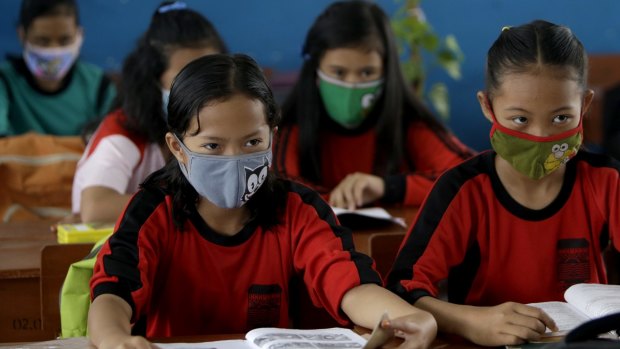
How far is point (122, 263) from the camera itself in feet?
5.38

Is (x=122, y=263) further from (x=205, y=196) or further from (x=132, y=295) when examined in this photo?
(x=205, y=196)

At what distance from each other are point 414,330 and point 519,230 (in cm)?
51

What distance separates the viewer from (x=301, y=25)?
5203 mm

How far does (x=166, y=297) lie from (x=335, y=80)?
1312mm

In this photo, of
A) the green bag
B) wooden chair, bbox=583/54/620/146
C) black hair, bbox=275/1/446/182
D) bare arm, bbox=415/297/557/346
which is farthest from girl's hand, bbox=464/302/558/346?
wooden chair, bbox=583/54/620/146

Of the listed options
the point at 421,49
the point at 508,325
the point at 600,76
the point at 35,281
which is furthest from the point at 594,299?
the point at 600,76

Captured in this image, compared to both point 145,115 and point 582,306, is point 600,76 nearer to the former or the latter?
point 145,115

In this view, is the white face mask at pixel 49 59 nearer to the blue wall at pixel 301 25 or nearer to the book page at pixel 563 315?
the blue wall at pixel 301 25

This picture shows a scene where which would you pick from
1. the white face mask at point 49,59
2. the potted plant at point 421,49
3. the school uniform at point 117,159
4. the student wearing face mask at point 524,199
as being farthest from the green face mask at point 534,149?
the potted plant at point 421,49

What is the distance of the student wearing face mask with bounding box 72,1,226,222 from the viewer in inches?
109

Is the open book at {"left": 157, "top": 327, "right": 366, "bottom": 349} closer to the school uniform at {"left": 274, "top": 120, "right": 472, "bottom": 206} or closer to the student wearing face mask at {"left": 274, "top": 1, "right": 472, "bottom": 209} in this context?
the student wearing face mask at {"left": 274, "top": 1, "right": 472, "bottom": 209}

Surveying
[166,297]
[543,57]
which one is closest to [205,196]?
[166,297]

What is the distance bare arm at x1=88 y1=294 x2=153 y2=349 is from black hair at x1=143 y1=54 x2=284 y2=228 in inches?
9.8

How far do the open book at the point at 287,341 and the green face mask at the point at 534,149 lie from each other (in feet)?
1.65
